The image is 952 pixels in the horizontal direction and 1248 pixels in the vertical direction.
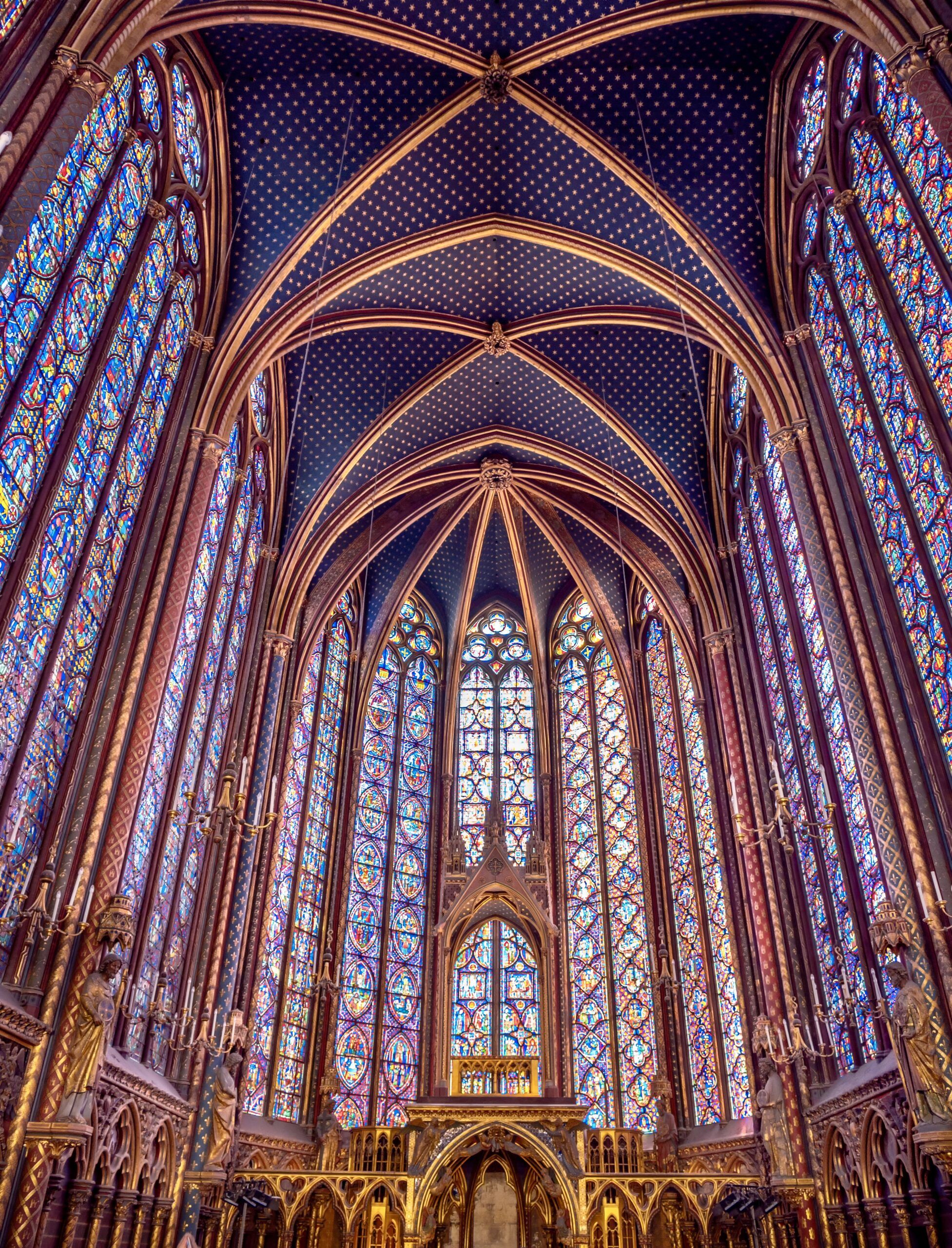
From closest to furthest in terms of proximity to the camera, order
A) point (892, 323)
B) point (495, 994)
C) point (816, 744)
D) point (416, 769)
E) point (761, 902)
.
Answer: point (892, 323) < point (816, 744) < point (761, 902) < point (495, 994) < point (416, 769)

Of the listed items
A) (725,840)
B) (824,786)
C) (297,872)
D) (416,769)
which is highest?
(416,769)

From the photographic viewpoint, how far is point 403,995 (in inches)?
840

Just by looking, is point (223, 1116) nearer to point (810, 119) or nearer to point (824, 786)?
point (824, 786)

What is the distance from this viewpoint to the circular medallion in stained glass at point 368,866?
72.4 feet

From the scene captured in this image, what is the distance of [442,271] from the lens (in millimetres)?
18359

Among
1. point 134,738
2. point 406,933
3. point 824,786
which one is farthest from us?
point 406,933

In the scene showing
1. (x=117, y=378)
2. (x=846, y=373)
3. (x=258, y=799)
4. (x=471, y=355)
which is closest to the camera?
(x=117, y=378)

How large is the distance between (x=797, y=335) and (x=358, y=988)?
1459 centimetres

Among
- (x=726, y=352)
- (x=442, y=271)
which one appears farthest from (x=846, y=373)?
(x=442, y=271)

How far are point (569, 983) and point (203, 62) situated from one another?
1752 centimetres

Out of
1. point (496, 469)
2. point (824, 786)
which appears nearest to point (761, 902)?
point (824, 786)

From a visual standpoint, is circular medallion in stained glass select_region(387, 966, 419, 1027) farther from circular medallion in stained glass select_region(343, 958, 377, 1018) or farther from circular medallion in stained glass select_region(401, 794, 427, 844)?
circular medallion in stained glass select_region(401, 794, 427, 844)

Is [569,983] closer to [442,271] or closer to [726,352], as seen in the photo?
[726,352]

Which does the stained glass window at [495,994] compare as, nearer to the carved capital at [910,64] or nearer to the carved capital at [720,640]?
the carved capital at [720,640]
